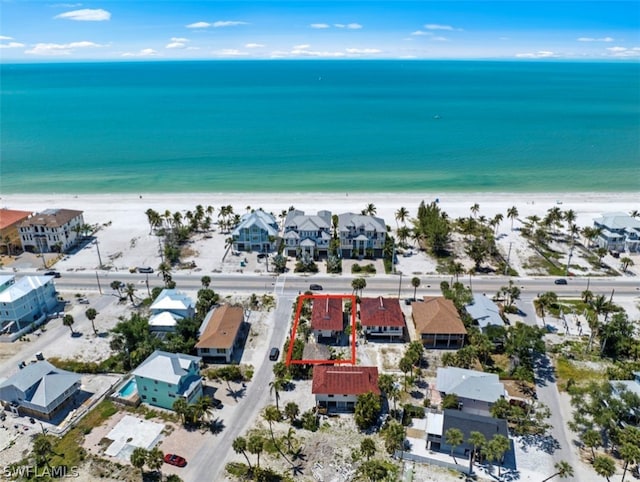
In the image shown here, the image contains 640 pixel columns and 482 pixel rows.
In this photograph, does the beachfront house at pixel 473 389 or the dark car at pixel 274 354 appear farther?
the dark car at pixel 274 354

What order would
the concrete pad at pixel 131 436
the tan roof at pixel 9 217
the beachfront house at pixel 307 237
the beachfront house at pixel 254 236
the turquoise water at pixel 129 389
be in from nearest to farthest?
the concrete pad at pixel 131 436 < the turquoise water at pixel 129 389 < the beachfront house at pixel 307 237 < the beachfront house at pixel 254 236 < the tan roof at pixel 9 217

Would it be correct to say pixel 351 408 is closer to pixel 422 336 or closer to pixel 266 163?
pixel 422 336

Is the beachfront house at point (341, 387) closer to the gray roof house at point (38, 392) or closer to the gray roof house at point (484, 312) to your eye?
the gray roof house at point (484, 312)

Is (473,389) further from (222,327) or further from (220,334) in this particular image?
(222,327)

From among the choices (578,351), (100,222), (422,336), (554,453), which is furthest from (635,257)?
(100,222)

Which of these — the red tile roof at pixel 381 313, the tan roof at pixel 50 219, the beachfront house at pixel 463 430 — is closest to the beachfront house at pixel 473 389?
the beachfront house at pixel 463 430

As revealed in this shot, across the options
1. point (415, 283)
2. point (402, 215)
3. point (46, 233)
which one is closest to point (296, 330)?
point (415, 283)
